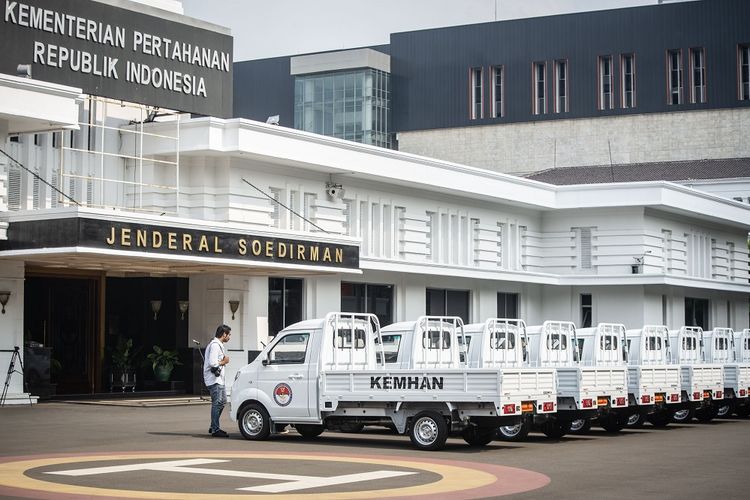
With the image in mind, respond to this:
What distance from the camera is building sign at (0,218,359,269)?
2839cm

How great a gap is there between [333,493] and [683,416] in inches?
604

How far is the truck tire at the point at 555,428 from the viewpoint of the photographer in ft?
77.2

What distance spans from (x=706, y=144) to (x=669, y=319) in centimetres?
2616

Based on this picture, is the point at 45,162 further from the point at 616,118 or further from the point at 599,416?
the point at 616,118

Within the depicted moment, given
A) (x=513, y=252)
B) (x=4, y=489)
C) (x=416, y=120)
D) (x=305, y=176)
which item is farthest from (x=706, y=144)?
(x=4, y=489)

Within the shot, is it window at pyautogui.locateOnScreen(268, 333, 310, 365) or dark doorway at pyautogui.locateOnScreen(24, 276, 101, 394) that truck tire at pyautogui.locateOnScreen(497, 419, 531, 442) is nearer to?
window at pyautogui.locateOnScreen(268, 333, 310, 365)

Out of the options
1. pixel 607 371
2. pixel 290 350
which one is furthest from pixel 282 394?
pixel 607 371

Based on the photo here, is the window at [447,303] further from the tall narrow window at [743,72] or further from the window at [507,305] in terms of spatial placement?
the tall narrow window at [743,72]

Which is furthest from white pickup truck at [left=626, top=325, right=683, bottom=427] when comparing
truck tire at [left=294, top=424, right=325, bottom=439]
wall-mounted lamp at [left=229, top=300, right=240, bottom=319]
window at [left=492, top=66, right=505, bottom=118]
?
window at [left=492, top=66, right=505, bottom=118]

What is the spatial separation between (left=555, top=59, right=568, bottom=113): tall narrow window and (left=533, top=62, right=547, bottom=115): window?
0.72 metres

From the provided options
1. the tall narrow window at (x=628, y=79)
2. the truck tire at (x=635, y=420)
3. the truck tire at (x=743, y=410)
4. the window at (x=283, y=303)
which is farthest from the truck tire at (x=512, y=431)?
the tall narrow window at (x=628, y=79)

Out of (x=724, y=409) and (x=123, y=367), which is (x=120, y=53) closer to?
(x=123, y=367)

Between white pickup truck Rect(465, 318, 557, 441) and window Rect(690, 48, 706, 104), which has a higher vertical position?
window Rect(690, 48, 706, 104)

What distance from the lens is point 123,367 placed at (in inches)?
1401
